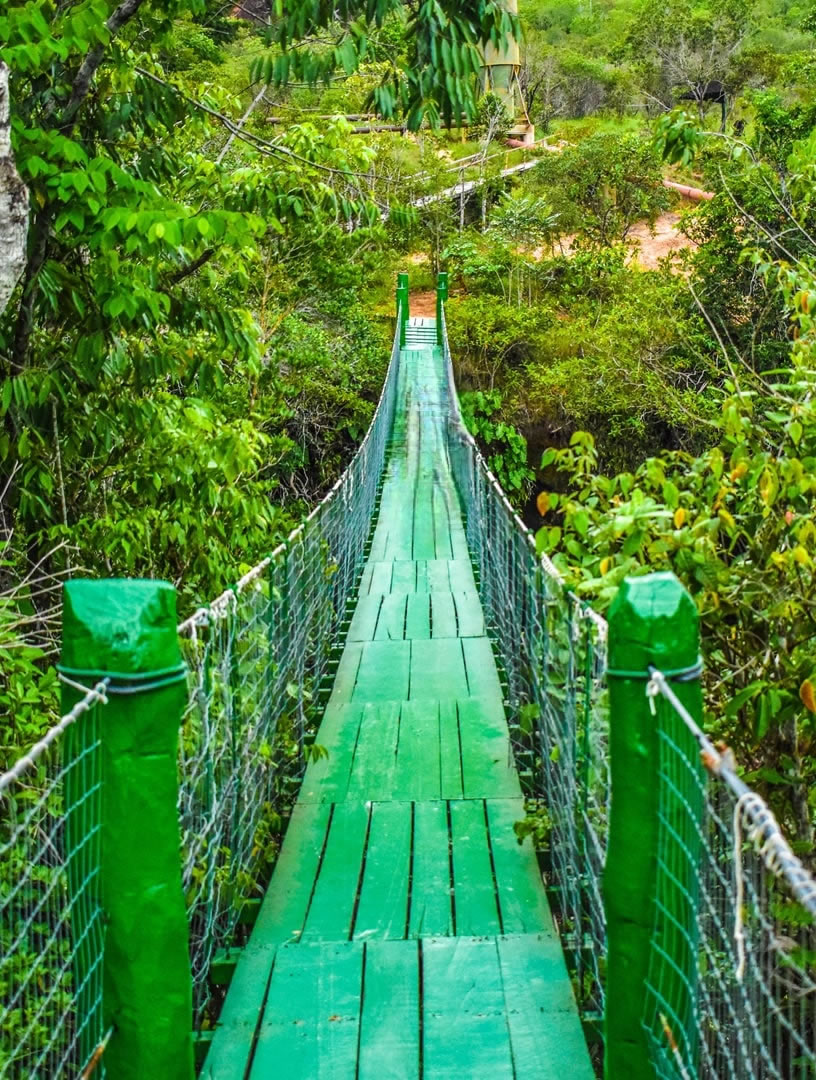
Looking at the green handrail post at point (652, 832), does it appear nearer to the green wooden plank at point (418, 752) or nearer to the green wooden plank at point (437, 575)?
the green wooden plank at point (418, 752)

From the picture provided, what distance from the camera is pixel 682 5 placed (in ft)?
101

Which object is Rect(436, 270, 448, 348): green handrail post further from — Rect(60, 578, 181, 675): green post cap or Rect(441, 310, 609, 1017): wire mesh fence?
Rect(60, 578, 181, 675): green post cap

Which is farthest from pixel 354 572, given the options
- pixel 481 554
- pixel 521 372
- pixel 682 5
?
pixel 682 5

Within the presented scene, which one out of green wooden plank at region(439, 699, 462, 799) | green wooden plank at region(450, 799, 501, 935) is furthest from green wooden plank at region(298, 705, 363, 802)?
green wooden plank at region(450, 799, 501, 935)

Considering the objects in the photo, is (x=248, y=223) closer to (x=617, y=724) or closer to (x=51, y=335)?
(x=51, y=335)

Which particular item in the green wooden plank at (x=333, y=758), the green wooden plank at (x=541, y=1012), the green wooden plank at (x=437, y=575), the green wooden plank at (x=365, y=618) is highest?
the green wooden plank at (x=437, y=575)

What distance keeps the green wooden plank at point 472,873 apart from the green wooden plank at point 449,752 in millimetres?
109

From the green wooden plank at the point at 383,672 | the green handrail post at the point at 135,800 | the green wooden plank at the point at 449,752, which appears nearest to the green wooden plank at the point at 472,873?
the green wooden plank at the point at 449,752

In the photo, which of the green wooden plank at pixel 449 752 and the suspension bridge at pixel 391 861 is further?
the green wooden plank at pixel 449 752

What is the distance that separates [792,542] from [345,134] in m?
3.04

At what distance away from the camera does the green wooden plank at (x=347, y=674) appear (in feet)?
12.8

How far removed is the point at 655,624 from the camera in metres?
1.38

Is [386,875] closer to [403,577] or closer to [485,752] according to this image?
[485,752]

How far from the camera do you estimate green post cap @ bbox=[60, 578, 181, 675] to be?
4.48 ft
